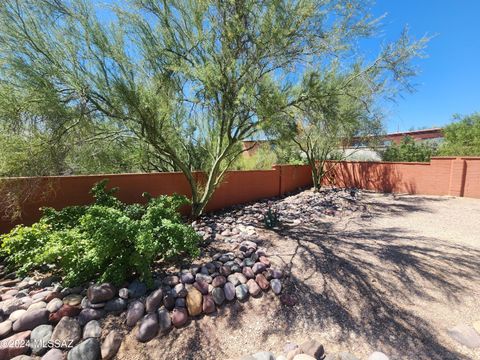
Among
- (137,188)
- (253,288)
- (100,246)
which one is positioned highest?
(137,188)

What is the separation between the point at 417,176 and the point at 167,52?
474 inches

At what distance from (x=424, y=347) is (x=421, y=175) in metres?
11.2

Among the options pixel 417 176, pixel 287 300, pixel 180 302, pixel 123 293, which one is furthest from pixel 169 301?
pixel 417 176

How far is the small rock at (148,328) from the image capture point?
2.21 metres

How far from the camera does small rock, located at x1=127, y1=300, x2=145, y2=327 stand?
232 cm

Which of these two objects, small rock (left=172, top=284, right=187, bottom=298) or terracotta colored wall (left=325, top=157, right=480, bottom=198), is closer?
small rock (left=172, top=284, right=187, bottom=298)

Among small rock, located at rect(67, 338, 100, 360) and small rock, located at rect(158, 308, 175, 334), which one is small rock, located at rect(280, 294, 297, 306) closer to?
small rock, located at rect(158, 308, 175, 334)

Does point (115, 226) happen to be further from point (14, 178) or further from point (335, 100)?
point (335, 100)

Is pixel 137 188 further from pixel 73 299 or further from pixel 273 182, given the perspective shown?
pixel 273 182

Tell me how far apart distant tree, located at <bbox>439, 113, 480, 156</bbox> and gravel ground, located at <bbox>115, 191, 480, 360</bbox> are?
1247cm

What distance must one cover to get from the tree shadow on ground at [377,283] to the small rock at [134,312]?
1.27 metres

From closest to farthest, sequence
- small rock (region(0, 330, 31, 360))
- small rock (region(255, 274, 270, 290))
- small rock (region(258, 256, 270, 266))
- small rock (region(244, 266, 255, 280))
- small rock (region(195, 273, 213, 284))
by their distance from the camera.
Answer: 1. small rock (region(0, 330, 31, 360))
2. small rock (region(195, 273, 213, 284))
3. small rock (region(255, 274, 270, 290))
4. small rock (region(244, 266, 255, 280))
5. small rock (region(258, 256, 270, 266))

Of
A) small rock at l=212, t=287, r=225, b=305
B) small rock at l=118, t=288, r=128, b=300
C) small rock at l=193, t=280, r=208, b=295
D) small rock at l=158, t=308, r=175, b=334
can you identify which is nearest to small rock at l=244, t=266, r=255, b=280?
small rock at l=212, t=287, r=225, b=305

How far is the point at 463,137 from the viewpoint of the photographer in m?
16.4
